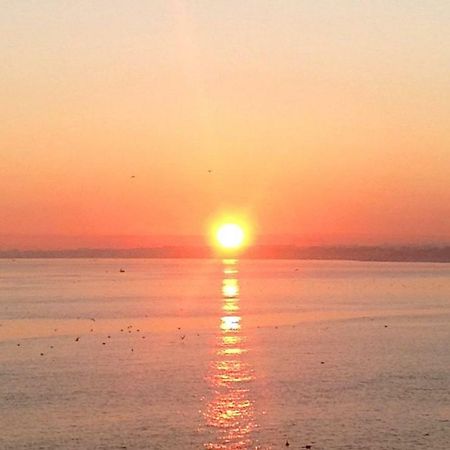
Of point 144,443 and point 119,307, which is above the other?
point 119,307

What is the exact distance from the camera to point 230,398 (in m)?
35.8

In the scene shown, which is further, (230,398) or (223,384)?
(223,384)

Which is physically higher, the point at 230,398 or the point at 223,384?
the point at 223,384

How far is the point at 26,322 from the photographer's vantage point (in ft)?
248

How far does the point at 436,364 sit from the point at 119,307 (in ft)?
193

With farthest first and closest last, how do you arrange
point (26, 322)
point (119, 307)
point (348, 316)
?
point (119, 307), point (348, 316), point (26, 322)

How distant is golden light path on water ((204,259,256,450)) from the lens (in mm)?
28550

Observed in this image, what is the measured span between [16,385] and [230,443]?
14.4 m

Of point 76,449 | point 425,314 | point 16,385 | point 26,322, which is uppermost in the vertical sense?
point 425,314

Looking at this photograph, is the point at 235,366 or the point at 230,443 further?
the point at 235,366

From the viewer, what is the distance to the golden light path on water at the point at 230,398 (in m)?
28.5

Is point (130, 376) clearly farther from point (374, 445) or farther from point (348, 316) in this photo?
point (348, 316)

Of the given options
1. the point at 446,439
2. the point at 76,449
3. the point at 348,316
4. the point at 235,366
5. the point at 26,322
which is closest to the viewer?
the point at 76,449

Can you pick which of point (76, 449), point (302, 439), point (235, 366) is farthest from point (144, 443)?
point (235, 366)
